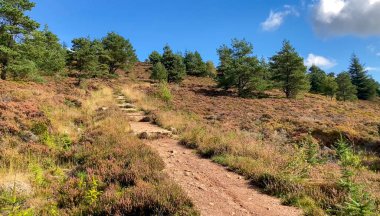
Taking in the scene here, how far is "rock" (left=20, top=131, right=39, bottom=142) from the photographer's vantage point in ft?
31.3

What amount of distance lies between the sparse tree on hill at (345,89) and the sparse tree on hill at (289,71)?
15874 millimetres

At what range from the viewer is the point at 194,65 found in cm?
5978

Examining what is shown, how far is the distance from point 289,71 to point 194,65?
77.8ft

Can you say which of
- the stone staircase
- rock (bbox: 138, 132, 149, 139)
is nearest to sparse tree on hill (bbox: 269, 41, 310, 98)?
the stone staircase

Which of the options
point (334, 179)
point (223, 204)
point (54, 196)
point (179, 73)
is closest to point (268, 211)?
point (223, 204)

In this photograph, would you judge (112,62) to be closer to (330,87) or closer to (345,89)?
(330,87)

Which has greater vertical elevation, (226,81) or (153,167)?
(226,81)

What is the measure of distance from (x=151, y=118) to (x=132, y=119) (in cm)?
105

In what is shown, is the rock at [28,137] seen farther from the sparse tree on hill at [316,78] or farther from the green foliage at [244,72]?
the sparse tree on hill at [316,78]

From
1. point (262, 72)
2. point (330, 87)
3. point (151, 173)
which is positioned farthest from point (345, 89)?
point (151, 173)

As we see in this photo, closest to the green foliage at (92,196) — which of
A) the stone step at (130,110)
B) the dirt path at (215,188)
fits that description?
the dirt path at (215,188)

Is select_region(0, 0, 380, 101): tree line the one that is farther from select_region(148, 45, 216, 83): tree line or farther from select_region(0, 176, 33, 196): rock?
select_region(0, 176, 33, 196): rock

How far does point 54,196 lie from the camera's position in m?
5.96

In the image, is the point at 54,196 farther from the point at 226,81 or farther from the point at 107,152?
the point at 226,81
